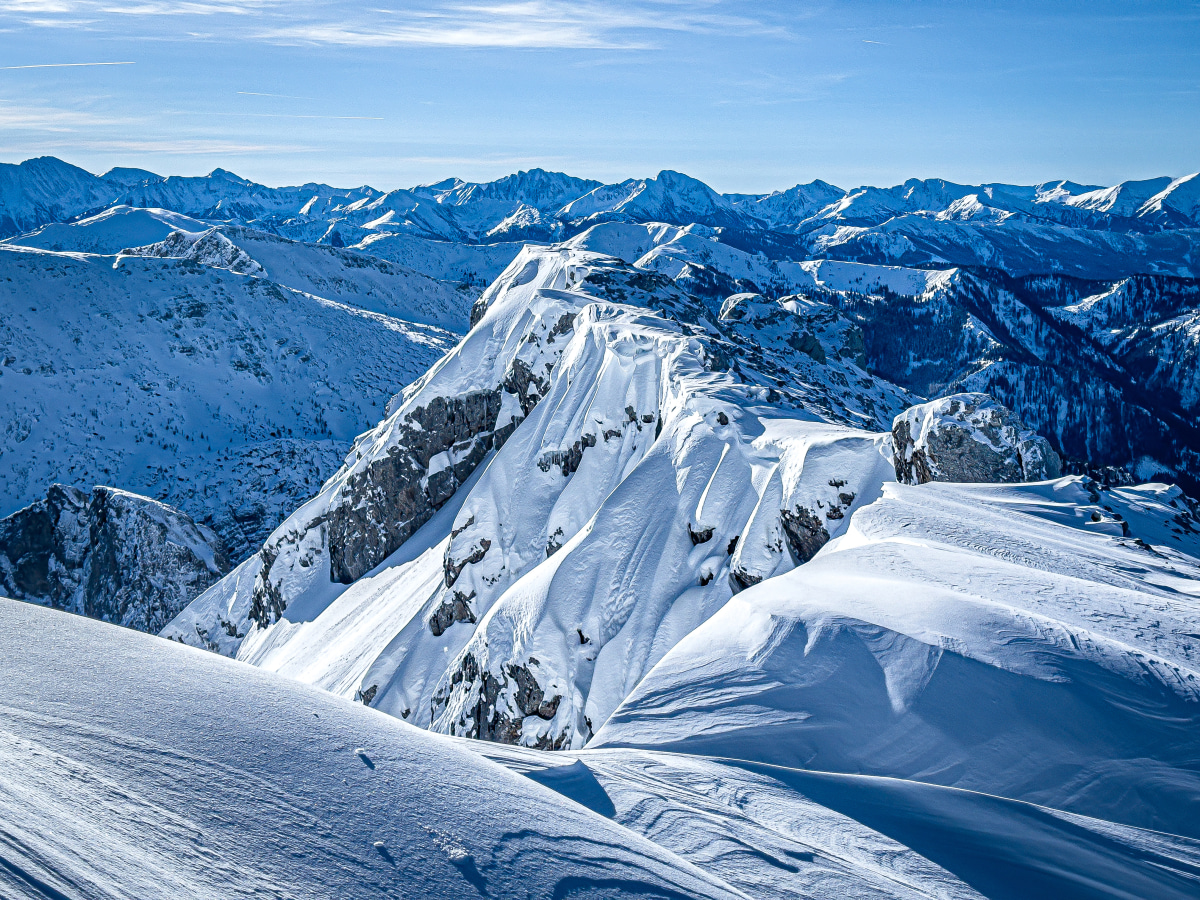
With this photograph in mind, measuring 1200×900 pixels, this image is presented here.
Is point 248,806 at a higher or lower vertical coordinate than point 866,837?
higher

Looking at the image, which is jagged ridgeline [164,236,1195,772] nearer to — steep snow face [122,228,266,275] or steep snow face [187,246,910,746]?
steep snow face [187,246,910,746]

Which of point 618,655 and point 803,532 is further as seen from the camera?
point 618,655

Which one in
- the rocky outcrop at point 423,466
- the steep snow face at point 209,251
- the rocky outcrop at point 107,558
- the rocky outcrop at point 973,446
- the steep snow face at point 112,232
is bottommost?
the rocky outcrop at point 107,558

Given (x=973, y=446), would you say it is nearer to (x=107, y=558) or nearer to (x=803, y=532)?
(x=803, y=532)

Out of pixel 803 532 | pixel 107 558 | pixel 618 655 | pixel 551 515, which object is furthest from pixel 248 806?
pixel 107 558

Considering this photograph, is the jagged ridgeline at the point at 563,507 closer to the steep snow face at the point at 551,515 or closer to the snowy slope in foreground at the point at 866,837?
the steep snow face at the point at 551,515

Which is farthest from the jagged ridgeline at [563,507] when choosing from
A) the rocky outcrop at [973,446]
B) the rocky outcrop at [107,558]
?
the rocky outcrop at [107,558]

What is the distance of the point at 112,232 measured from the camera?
601ft

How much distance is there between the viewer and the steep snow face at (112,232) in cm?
17625

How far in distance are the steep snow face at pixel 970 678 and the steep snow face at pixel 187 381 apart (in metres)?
49.6

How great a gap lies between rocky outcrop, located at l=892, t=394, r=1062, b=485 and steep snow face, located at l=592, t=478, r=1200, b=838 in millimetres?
4127

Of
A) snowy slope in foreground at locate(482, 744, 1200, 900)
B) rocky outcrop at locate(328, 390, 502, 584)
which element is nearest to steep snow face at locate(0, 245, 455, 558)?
rocky outcrop at locate(328, 390, 502, 584)

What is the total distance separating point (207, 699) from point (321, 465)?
60256 mm

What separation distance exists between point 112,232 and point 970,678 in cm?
22701
